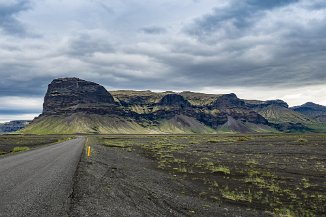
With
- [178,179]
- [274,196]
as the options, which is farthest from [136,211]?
[178,179]

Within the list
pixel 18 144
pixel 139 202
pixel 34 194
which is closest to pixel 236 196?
pixel 139 202

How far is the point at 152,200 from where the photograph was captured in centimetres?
1700

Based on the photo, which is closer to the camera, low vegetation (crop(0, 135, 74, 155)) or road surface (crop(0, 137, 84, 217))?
road surface (crop(0, 137, 84, 217))

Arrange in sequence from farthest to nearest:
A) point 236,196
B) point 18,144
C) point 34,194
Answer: point 18,144 → point 236,196 → point 34,194

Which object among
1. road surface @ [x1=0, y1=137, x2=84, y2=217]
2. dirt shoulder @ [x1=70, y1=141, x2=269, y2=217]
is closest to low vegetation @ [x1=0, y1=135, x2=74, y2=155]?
road surface @ [x1=0, y1=137, x2=84, y2=217]

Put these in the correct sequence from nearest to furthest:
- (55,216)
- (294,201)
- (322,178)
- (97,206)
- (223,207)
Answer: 1. (55,216)
2. (97,206)
3. (223,207)
4. (294,201)
5. (322,178)

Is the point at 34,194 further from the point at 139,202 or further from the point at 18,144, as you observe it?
the point at 18,144

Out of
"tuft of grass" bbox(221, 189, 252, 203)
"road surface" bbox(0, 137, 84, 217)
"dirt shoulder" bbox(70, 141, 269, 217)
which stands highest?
"road surface" bbox(0, 137, 84, 217)

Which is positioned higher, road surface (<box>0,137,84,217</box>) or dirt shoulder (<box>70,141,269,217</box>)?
road surface (<box>0,137,84,217</box>)

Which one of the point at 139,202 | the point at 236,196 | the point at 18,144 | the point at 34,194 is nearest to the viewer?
the point at 34,194

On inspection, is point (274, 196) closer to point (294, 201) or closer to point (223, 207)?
point (294, 201)

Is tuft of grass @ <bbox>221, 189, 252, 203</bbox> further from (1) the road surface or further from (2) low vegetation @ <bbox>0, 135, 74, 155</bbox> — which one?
(2) low vegetation @ <bbox>0, 135, 74, 155</bbox>

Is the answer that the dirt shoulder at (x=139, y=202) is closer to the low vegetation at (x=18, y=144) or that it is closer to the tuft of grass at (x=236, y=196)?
the tuft of grass at (x=236, y=196)

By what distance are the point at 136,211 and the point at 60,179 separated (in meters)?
8.26
